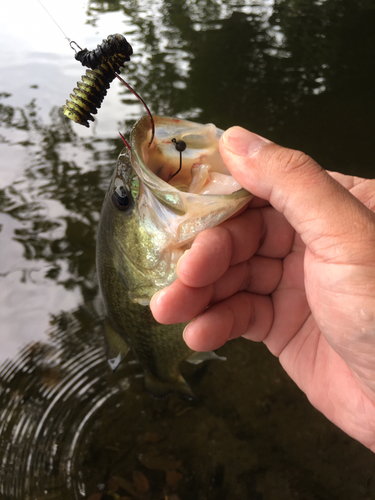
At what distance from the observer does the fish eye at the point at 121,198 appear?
4.27 ft

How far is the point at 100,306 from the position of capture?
2.86m

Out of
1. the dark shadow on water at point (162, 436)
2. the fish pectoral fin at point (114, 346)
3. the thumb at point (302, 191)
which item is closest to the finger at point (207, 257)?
the thumb at point (302, 191)

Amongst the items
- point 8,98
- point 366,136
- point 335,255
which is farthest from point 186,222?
point 8,98

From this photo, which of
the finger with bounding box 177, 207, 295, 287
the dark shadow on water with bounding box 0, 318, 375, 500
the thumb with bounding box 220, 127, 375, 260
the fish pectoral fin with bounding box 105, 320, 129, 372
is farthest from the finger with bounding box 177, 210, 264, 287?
the dark shadow on water with bounding box 0, 318, 375, 500

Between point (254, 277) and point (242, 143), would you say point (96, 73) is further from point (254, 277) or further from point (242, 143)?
point (254, 277)

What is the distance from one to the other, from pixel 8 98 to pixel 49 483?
423cm

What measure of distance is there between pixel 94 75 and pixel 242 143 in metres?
0.47

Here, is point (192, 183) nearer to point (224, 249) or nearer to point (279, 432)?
point (224, 249)

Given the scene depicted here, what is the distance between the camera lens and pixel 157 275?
53.6 inches

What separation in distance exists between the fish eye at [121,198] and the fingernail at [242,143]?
0.39 meters

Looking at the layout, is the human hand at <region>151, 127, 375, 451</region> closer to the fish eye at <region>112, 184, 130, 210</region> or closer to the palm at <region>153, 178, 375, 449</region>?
the palm at <region>153, 178, 375, 449</region>

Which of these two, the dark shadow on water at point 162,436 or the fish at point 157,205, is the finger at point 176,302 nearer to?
the fish at point 157,205

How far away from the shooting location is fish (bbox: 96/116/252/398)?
114 centimetres

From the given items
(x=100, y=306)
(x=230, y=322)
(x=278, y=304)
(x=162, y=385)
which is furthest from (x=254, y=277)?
(x=100, y=306)
